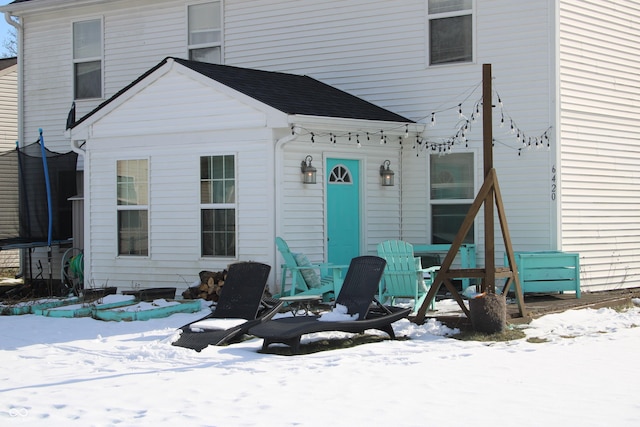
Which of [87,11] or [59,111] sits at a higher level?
[87,11]

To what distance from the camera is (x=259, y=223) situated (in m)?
13.2

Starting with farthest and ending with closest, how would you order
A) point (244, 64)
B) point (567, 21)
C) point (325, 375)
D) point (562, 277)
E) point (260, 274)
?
point (244, 64)
point (567, 21)
point (562, 277)
point (260, 274)
point (325, 375)

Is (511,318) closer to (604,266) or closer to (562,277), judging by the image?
(562,277)

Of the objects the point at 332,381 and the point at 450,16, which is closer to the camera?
the point at 332,381

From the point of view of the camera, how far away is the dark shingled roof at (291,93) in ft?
43.5

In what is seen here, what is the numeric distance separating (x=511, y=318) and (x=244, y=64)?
795cm

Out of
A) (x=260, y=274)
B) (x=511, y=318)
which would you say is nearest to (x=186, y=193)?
(x=260, y=274)

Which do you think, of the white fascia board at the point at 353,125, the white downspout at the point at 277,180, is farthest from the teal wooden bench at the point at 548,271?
the white downspout at the point at 277,180

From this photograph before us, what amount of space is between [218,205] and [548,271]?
5067 mm

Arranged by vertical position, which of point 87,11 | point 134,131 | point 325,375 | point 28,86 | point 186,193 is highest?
point 87,11

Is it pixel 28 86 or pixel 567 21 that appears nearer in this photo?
pixel 567 21

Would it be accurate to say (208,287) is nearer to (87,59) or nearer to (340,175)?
(340,175)

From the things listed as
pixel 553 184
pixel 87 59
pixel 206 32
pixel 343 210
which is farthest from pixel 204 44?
pixel 553 184

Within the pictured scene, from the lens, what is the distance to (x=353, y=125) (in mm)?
13539
